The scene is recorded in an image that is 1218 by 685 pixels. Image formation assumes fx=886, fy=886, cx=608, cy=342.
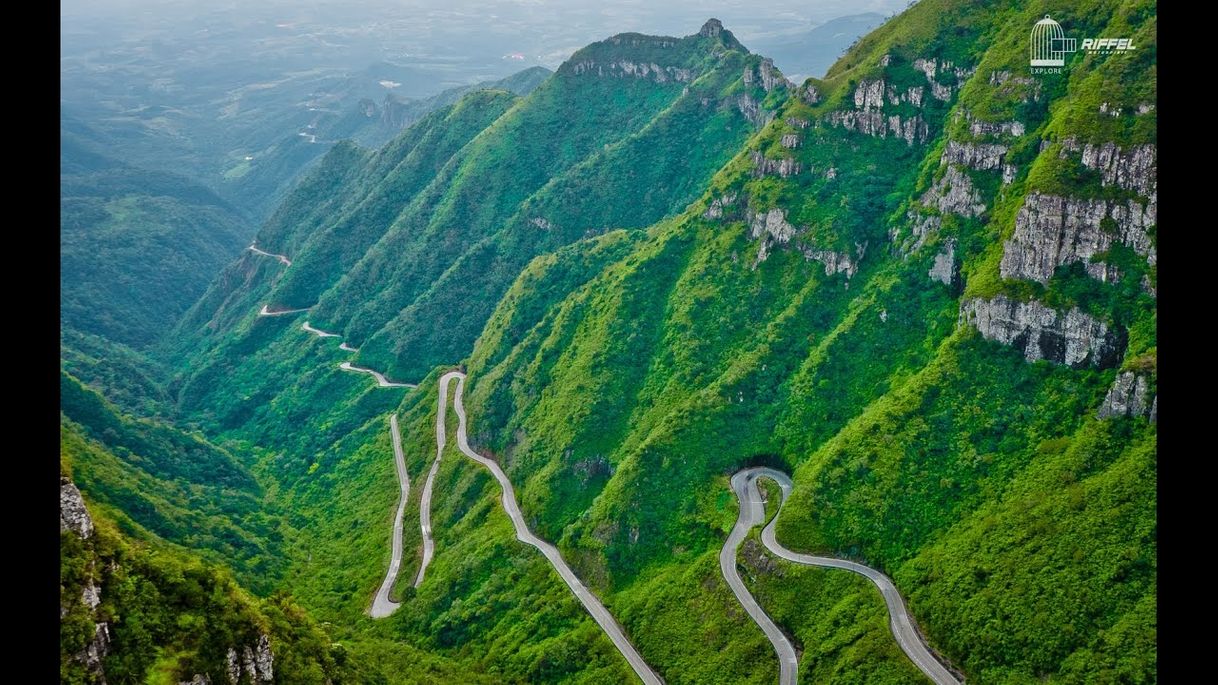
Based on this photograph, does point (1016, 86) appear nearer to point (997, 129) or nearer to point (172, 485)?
point (997, 129)

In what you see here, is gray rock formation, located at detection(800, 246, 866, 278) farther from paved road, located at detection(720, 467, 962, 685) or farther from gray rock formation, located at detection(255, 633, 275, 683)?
gray rock formation, located at detection(255, 633, 275, 683)

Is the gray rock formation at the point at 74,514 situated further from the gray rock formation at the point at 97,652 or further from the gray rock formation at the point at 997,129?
the gray rock formation at the point at 997,129

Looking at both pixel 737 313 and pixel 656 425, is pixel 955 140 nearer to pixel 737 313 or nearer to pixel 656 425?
pixel 737 313

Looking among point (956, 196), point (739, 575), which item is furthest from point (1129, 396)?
Result: point (739, 575)

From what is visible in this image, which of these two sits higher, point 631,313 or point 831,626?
point 631,313

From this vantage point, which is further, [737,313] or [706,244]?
[706,244]

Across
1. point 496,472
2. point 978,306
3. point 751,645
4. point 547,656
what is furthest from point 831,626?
point 496,472
